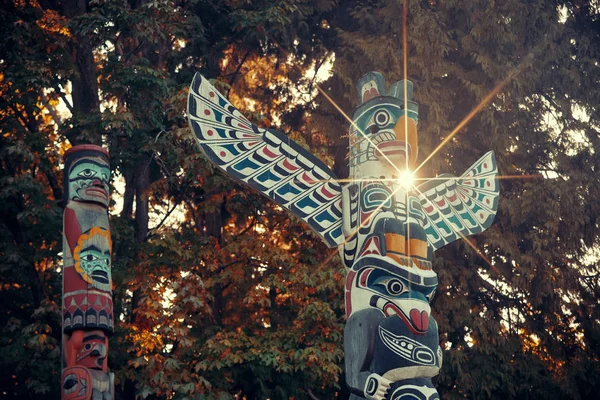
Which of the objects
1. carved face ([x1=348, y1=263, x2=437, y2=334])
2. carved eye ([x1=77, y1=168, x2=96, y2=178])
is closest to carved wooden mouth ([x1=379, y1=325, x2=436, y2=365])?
carved face ([x1=348, y1=263, x2=437, y2=334])

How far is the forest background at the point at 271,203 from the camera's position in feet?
39.3

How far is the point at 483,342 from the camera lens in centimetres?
1308

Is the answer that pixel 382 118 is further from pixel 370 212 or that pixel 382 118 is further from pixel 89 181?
pixel 89 181

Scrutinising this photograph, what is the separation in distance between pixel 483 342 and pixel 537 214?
2.13m

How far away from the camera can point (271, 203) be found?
1376cm

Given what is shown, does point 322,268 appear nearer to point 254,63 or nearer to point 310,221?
point 310,221

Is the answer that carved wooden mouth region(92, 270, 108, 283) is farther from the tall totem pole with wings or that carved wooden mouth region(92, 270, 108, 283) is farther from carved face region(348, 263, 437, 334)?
carved face region(348, 263, 437, 334)

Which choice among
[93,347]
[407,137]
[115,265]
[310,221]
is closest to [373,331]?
[310,221]

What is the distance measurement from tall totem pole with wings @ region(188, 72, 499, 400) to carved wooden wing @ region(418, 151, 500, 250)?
0.44 feet

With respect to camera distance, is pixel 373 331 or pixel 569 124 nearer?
pixel 373 331

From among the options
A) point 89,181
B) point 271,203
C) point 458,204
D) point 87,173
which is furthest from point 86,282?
point 271,203

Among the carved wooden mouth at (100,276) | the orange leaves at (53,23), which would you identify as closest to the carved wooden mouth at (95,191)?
the carved wooden mouth at (100,276)

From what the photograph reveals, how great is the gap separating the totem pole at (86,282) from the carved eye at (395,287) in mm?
3132

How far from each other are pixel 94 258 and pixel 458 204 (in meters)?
3.81
